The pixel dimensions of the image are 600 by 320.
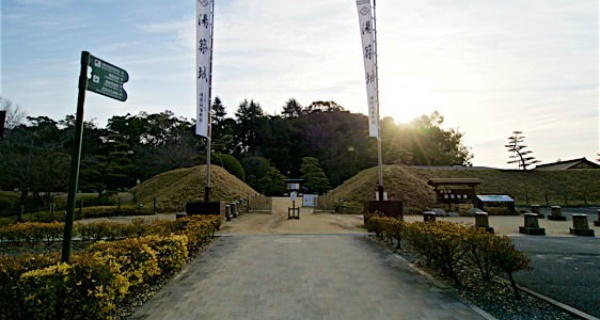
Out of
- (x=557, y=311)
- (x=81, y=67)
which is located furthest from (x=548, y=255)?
(x=81, y=67)

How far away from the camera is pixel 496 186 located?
24.8 m

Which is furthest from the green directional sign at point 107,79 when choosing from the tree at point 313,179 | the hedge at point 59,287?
the tree at point 313,179

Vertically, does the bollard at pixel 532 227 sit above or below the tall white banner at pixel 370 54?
below

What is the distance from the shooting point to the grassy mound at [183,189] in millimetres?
18516

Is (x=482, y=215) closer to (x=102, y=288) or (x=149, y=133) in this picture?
(x=102, y=288)

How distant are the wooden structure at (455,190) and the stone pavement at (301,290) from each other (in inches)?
480

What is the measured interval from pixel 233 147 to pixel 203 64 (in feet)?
120

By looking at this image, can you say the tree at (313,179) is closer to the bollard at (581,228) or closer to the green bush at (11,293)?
the bollard at (581,228)

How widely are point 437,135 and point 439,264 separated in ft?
135

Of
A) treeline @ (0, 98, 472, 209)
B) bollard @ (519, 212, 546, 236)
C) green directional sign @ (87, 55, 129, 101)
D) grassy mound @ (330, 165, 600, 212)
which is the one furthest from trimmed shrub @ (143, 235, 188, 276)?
treeline @ (0, 98, 472, 209)

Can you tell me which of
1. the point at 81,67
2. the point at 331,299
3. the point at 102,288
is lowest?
the point at 331,299

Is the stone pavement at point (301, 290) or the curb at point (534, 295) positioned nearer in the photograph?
the curb at point (534, 295)

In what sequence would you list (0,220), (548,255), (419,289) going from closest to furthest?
(419,289), (548,255), (0,220)

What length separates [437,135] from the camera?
139ft
